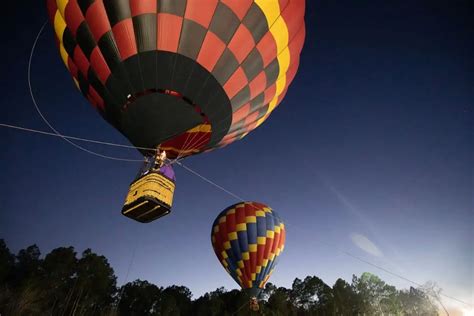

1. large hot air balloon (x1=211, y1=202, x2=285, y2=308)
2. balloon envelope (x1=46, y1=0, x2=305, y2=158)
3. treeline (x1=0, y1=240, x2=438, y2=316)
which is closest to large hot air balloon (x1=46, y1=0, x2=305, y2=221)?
balloon envelope (x1=46, y1=0, x2=305, y2=158)

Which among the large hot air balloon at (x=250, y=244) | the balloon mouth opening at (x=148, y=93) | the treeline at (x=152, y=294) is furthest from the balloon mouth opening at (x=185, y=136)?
the treeline at (x=152, y=294)

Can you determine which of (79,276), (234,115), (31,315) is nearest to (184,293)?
(79,276)

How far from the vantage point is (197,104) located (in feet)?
19.0

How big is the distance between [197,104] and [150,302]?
41453 mm

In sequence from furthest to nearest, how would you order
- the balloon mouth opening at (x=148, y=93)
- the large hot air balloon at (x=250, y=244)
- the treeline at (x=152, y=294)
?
the treeline at (x=152, y=294) < the large hot air balloon at (x=250, y=244) < the balloon mouth opening at (x=148, y=93)

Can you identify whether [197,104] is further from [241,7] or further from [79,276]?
[79,276]

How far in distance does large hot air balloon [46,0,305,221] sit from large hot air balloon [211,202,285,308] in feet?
24.5

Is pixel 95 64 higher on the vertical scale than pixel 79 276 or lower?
lower

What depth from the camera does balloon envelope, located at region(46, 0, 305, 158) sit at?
5277mm

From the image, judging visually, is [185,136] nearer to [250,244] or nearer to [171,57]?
[171,57]

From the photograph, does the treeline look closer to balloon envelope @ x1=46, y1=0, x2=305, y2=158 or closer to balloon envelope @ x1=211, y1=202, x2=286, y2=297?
balloon envelope @ x1=211, y1=202, x2=286, y2=297

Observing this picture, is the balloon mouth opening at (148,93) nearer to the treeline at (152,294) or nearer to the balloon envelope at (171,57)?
the balloon envelope at (171,57)

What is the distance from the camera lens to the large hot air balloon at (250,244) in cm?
1277

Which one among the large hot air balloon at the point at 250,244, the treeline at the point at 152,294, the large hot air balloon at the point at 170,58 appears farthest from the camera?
the treeline at the point at 152,294
